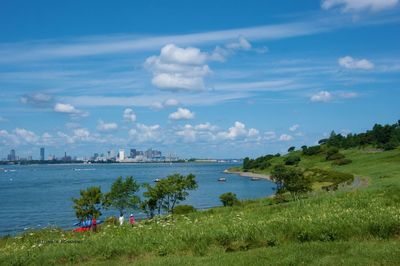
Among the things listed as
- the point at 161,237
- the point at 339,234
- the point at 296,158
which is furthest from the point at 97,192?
the point at 296,158

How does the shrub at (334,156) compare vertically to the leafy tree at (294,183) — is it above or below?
above

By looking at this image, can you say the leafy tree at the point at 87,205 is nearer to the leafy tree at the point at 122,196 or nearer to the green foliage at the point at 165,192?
the leafy tree at the point at 122,196

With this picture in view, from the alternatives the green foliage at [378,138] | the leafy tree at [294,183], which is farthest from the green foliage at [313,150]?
the leafy tree at [294,183]

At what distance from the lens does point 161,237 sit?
51.0 feet

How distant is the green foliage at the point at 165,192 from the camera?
5422 cm

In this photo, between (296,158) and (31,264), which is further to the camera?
(296,158)

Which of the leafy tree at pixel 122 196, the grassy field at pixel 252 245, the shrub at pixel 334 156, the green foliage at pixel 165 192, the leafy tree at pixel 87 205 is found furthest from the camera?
the shrub at pixel 334 156

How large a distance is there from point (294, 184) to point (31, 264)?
53855 millimetres

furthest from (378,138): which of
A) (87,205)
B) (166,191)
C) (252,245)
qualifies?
(252,245)

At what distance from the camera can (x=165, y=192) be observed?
178ft

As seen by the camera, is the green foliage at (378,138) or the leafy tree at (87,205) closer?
the leafy tree at (87,205)

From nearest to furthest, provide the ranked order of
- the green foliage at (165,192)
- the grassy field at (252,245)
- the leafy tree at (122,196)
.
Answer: the grassy field at (252,245) → the leafy tree at (122,196) → the green foliage at (165,192)

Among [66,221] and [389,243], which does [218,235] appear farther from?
[66,221]

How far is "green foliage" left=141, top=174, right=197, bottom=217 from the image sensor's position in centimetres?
5422
